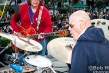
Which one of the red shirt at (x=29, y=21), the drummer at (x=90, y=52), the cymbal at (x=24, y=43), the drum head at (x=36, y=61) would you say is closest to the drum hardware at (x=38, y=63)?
the drum head at (x=36, y=61)

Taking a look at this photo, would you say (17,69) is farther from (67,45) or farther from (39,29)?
(39,29)

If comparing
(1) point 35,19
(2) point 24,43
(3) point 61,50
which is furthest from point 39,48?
(1) point 35,19

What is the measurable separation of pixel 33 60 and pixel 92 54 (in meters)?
2.17

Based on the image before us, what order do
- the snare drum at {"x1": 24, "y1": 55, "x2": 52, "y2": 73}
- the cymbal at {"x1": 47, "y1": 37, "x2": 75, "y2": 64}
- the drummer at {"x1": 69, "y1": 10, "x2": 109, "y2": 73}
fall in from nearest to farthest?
1. the drummer at {"x1": 69, "y1": 10, "x2": 109, "y2": 73}
2. the cymbal at {"x1": 47, "y1": 37, "x2": 75, "y2": 64}
3. the snare drum at {"x1": 24, "y1": 55, "x2": 52, "y2": 73}

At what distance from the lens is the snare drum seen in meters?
4.71

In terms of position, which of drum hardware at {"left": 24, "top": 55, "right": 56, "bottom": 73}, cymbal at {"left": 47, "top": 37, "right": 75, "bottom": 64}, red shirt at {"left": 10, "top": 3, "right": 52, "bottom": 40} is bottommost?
drum hardware at {"left": 24, "top": 55, "right": 56, "bottom": 73}

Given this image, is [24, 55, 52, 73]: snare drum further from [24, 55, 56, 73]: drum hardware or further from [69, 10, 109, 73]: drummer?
[69, 10, 109, 73]: drummer

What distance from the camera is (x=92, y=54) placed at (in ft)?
9.02

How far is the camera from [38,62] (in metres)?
4.80

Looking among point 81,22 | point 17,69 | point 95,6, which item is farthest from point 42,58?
point 95,6

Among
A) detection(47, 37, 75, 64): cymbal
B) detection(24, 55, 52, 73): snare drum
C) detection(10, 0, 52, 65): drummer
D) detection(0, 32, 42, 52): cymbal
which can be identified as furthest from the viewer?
detection(10, 0, 52, 65): drummer

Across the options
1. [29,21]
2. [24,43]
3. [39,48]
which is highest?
[29,21]

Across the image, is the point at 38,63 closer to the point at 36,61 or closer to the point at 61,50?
the point at 36,61

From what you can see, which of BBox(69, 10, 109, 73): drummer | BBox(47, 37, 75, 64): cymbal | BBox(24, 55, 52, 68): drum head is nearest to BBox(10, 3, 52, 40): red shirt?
BBox(24, 55, 52, 68): drum head
